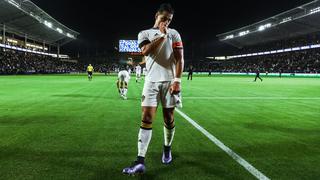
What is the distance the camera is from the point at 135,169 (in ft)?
15.3

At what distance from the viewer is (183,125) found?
8648 mm

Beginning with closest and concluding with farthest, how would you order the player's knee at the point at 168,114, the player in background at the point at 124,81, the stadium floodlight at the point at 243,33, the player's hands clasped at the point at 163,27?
1. the player's hands clasped at the point at 163,27
2. the player's knee at the point at 168,114
3. the player in background at the point at 124,81
4. the stadium floodlight at the point at 243,33

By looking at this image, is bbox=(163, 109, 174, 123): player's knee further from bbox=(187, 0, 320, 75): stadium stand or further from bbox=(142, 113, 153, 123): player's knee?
bbox=(187, 0, 320, 75): stadium stand

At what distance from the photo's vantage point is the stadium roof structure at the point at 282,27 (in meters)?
60.6

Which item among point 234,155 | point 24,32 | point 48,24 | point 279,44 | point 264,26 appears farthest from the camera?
point 279,44

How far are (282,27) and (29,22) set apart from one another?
56563 millimetres

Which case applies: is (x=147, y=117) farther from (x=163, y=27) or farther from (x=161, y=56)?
(x=163, y=27)

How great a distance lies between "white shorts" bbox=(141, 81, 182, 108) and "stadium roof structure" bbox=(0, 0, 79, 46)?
184 feet

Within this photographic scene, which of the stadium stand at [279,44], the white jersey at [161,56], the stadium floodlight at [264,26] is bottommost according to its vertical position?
the white jersey at [161,56]

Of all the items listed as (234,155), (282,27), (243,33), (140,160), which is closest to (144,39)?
(140,160)

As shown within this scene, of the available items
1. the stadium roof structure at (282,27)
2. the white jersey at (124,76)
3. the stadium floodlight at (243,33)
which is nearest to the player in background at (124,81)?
the white jersey at (124,76)

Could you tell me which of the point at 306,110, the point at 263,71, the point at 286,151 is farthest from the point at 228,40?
the point at 286,151

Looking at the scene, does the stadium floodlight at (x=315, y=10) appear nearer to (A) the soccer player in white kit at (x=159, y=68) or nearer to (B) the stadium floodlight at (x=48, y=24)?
(B) the stadium floodlight at (x=48, y=24)

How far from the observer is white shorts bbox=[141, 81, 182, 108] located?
16.0 ft
